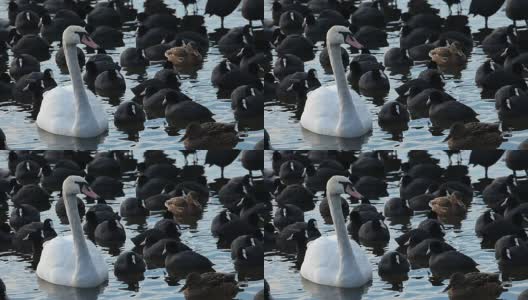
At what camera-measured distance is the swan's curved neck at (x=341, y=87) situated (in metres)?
35.9

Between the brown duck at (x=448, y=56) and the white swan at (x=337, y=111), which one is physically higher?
the white swan at (x=337, y=111)

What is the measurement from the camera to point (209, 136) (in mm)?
35906

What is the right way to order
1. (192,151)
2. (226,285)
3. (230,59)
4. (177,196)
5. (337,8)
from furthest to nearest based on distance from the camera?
(337,8) → (230,59) → (192,151) → (177,196) → (226,285)

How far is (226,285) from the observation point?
31.2m

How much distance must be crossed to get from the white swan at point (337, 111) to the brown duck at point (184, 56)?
227 inches

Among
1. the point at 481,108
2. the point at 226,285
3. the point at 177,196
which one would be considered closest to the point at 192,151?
the point at 177,196

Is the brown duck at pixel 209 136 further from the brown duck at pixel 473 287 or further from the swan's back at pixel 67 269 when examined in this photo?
the brown duck at pixel 473 287

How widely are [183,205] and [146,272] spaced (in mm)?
2925

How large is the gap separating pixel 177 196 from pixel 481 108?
5.77 m

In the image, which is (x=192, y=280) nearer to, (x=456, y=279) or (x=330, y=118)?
(x=456, y=279)

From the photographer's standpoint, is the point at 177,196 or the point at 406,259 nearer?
the point at 406,259

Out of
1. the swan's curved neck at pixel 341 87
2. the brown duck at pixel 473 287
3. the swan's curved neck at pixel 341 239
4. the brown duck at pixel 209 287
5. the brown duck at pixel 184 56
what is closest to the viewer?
the brown duck at pixel 209 287

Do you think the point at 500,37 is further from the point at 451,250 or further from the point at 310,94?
the point at 451,250

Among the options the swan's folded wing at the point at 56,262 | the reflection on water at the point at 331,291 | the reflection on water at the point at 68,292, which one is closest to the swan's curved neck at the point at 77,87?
the swan's folded wing at the point at 56,262
